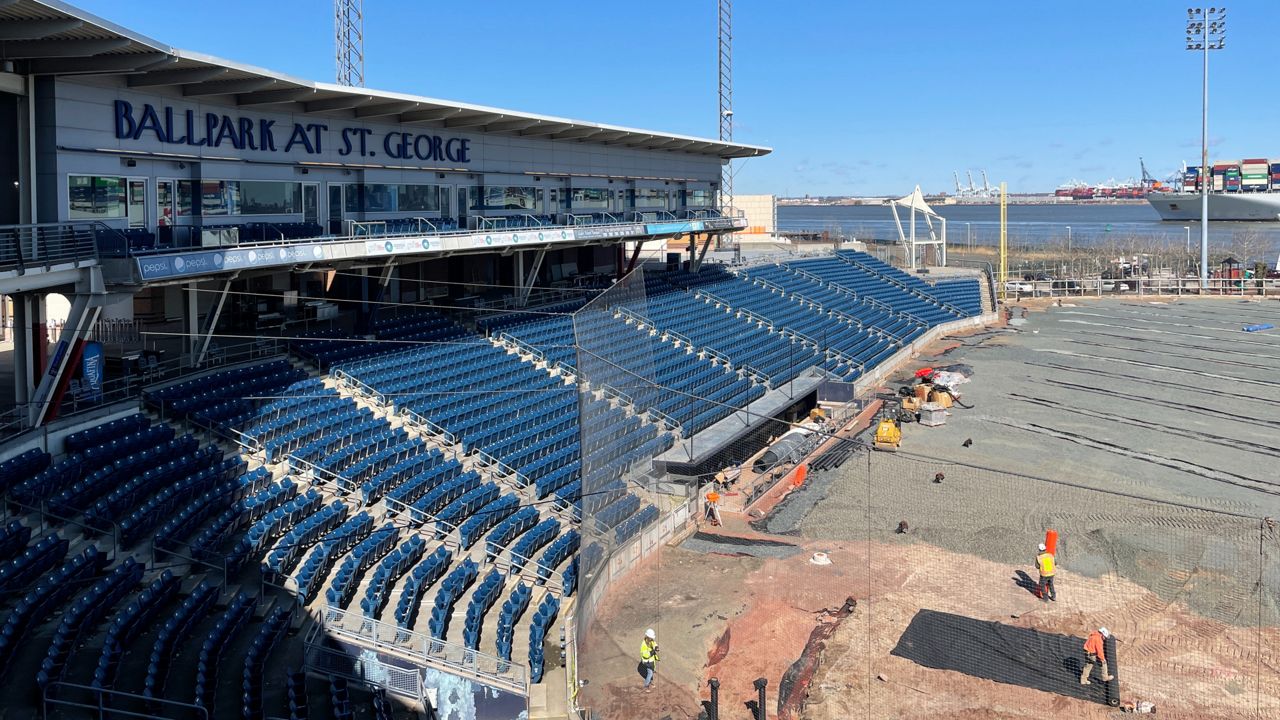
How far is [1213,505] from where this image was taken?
1914 cm

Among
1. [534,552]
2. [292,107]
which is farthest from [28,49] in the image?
[534,552]

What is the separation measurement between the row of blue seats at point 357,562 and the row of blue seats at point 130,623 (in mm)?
1978

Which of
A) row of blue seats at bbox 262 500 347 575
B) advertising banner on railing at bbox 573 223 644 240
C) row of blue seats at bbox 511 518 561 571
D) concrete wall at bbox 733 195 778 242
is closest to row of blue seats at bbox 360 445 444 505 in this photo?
row of blue seats at bbox 262 500 347 575

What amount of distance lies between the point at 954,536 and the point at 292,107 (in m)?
16.0

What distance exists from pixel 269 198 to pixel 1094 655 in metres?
17.6

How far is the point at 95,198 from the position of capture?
17.1 metres

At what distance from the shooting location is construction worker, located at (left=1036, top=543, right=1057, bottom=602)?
14.1 metres

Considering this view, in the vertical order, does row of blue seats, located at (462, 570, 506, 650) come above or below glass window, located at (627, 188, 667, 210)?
below

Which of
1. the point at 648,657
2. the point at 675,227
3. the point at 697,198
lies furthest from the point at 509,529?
the point at 697,198

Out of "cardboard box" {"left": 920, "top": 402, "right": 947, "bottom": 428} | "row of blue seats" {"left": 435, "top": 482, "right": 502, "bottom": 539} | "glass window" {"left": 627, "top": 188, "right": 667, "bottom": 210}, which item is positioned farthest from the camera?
"glass window" {"left": 627, "top": 188, "right": 667, "bottom": 210}

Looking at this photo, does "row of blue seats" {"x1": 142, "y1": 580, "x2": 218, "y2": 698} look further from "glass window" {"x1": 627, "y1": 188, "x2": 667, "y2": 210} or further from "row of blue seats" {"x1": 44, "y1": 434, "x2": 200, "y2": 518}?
"glass window" {"x1": 627, "y1": 188, "x2": 667, "y2": 210}

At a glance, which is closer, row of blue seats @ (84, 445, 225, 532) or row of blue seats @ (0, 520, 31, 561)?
row of blue seats @ (0, 520, 31, 561)

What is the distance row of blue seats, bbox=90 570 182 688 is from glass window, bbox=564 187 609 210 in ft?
69.3

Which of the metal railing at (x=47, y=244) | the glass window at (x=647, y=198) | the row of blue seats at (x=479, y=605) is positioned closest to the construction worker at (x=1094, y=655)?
the row of blue seats at (x=479, y=605)
